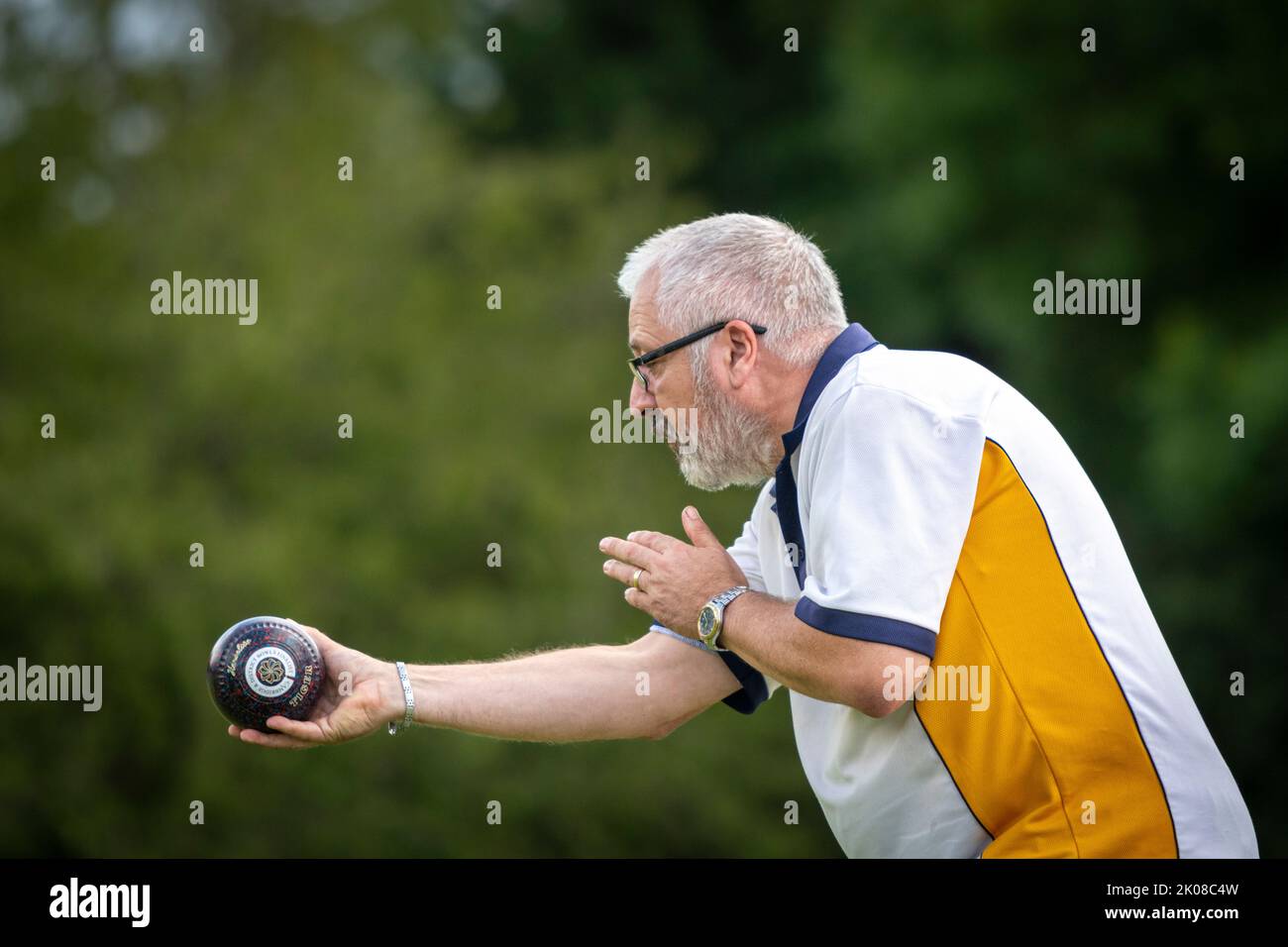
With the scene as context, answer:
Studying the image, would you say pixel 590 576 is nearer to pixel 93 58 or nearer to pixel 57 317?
pixel 57 317

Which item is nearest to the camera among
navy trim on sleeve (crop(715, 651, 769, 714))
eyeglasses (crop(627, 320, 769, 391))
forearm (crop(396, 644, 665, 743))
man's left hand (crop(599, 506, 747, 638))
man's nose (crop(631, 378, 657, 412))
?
man's left hand (crop(599, 506, 747, 638))

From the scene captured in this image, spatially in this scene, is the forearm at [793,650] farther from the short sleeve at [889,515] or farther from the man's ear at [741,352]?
the man's ear at [741,352]

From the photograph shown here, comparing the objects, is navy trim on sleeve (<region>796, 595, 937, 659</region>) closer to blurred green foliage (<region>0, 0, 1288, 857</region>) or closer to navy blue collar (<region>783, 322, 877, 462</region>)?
navy blue collar (<region>783, 322, 877, 462</region>)

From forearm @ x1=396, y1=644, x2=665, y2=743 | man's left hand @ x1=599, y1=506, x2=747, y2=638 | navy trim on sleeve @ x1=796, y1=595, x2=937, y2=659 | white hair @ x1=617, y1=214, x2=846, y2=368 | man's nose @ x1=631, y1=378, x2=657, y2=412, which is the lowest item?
forearm @ x1=396, y1=644, x2=665, y2=743

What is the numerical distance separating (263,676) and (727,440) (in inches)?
56.2

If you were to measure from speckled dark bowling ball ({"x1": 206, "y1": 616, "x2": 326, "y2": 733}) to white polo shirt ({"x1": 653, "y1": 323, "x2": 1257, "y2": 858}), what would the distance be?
4.85 feet

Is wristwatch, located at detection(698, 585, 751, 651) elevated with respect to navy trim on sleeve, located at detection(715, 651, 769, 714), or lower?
elevated

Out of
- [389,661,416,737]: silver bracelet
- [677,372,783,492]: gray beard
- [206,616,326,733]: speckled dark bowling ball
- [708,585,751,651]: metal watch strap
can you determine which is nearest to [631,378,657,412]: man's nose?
[677,372,783,492]: gray beard

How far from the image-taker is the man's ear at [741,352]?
14.1ft

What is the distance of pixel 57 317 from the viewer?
618 inches

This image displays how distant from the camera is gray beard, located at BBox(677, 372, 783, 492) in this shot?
4.37m
